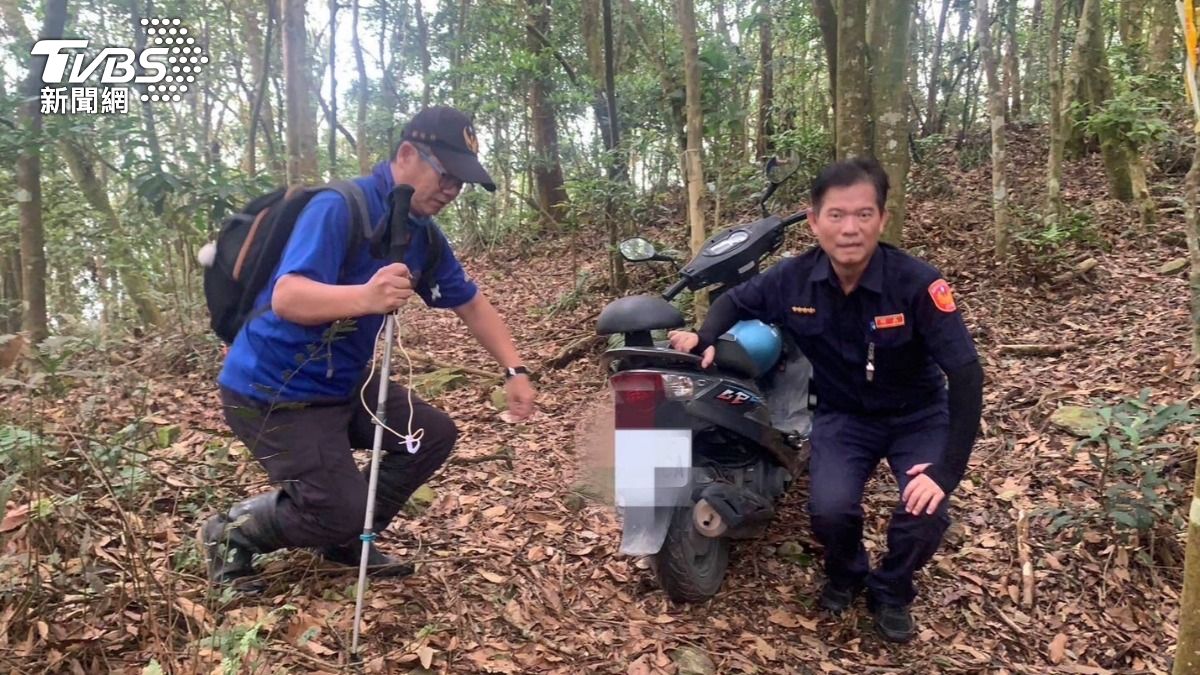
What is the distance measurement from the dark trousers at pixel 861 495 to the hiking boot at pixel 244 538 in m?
2.08

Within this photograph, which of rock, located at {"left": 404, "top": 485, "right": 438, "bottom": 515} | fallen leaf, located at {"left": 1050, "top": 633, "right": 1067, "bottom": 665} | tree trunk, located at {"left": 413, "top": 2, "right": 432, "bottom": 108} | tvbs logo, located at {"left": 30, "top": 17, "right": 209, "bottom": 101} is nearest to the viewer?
fallen leaf, located at {"left": 1050, "top": 633, "right": 1067, "bottom": 665}

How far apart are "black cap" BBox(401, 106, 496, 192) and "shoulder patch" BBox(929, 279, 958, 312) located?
Answer: 1.69m

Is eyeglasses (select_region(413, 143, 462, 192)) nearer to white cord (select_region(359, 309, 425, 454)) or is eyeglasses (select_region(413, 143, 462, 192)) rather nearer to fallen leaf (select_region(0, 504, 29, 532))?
white cord (select_region(359, 309, 425, 454))

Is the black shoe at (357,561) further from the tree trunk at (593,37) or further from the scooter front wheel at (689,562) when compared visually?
the tree trunk at (593,37)

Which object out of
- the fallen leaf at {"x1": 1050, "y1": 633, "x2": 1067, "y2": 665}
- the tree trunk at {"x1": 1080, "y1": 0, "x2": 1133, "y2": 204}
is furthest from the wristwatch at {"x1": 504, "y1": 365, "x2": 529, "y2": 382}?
the tree trunk at {"x1": 1080, "y1": 0, "x2": 1133, "y2": 204}

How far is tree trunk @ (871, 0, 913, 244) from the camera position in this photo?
17.2 ft

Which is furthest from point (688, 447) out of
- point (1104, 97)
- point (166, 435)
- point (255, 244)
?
point (1104, 97)

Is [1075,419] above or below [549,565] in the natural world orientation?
above

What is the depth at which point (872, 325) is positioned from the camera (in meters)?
3.11

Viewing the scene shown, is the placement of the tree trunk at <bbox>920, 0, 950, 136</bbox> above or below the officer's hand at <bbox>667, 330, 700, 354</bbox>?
above

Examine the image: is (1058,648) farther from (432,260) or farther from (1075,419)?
(432,260)

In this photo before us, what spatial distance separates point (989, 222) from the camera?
7500 mm

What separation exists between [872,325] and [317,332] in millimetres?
2110

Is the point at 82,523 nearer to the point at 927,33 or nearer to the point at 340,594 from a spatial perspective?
the point at 340,594
